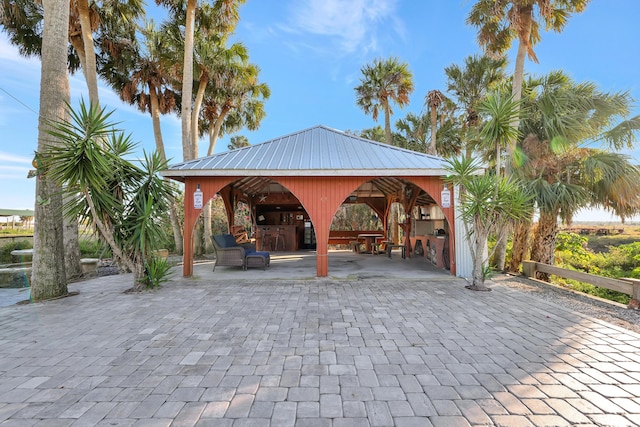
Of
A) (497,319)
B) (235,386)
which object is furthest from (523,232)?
(235,386)

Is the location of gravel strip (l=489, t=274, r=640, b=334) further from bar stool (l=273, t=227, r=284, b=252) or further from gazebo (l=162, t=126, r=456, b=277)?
bar stool (l=273, t=227, r=284, b=252)

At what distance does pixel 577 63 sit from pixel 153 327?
1137 cm

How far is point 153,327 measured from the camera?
13.1ft

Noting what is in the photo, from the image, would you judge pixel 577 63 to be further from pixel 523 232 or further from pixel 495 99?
pixel 523 232

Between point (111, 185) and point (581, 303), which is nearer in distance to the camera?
point (581, 303)

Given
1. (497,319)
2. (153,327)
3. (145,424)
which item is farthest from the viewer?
(497,319)

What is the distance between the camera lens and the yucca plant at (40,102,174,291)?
5.04 metres

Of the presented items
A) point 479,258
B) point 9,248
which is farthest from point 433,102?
point 9,248

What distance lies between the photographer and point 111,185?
19.5 ft

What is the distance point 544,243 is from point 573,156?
2399 mm

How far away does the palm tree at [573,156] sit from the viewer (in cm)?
678

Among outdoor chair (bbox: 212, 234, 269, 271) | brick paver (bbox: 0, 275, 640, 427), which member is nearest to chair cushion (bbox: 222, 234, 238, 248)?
outdoor chair (bbox: 212, 234, 269, 271)

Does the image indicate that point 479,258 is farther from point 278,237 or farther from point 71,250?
point 71,250

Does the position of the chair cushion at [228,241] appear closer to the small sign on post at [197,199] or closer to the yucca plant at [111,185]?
the small sign on post at [197,199]
